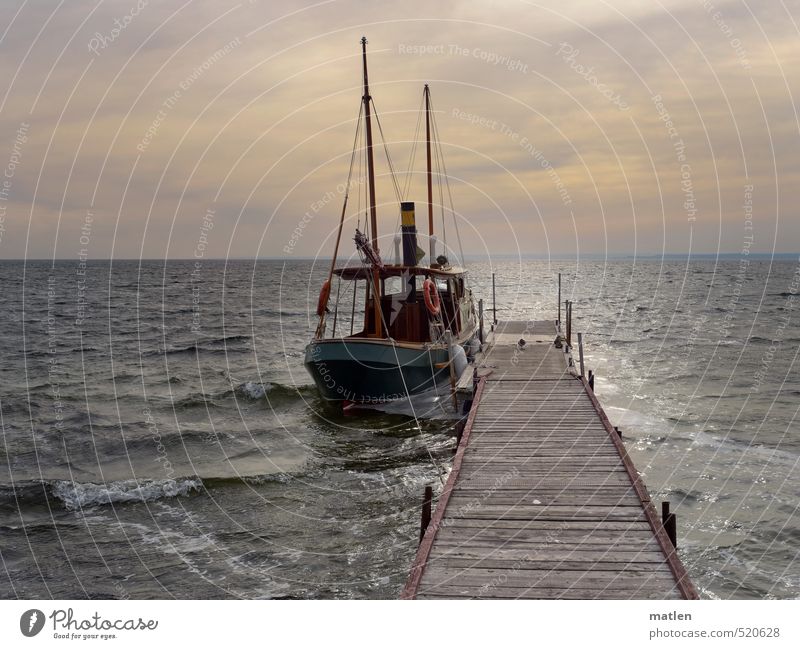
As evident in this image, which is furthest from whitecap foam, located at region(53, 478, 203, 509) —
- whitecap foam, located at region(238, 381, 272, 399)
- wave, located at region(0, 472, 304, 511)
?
whitecap foam, located at region(238, 381, 272, 399)

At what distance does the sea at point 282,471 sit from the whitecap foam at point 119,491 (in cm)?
7

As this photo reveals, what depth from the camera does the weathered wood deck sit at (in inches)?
330

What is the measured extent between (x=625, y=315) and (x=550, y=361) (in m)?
54.0

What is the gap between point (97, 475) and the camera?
65.9 ft

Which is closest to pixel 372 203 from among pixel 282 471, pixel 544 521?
pixel 282 471

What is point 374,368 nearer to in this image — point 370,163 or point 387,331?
point 387,331

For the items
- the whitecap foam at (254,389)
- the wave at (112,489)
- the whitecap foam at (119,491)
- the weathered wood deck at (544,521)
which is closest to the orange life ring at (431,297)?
the weathered wood deck at (544,521)

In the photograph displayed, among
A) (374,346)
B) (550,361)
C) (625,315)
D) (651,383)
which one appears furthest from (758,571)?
(625,315)

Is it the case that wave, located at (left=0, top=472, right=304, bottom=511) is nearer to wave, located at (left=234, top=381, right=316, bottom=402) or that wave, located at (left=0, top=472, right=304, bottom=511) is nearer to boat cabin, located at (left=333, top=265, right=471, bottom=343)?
boat cabin, located at (left=333, top=265, right=471, bottom=343)

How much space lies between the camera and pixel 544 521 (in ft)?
33.8

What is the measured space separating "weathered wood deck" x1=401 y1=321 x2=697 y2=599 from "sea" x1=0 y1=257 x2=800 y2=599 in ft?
8.32

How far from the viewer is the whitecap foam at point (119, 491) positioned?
58.9ft

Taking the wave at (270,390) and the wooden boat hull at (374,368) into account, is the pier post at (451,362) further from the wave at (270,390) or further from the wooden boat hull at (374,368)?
the wave at (270,390)

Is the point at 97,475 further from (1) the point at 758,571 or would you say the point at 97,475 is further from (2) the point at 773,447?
(2) the point at 773,447
